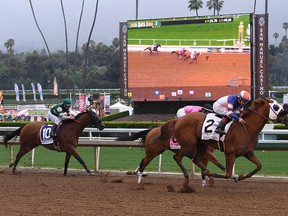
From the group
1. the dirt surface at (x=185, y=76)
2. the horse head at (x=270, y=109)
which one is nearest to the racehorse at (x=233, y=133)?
the horse head at (x=270, y=109)

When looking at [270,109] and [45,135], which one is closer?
[270,109]

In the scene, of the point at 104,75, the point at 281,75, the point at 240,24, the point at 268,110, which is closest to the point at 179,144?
the point at 268,110

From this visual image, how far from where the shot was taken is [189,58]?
25578 mm

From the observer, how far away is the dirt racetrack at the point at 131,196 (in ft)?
20.9

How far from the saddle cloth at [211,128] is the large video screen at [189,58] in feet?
53.9

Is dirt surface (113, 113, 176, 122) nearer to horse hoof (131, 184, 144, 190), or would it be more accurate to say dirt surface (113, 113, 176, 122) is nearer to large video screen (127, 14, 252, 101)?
large video screen (127, 14, 252, 101)

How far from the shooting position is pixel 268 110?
818cm

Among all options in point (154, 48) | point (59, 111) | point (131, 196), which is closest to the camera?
point (131, 196)

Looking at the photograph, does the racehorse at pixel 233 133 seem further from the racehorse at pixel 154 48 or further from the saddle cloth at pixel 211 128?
the racehorse at pixel 154 48

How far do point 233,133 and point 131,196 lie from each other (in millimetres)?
1609

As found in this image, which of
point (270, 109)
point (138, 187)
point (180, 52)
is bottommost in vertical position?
point (138, 187)

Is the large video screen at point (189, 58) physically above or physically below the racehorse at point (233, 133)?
above

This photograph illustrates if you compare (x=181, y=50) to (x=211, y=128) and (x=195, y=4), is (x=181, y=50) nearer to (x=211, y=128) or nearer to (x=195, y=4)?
(x=211, y=128)

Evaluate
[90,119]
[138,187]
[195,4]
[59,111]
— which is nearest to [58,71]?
[195,4]
